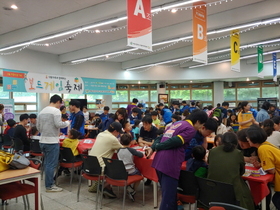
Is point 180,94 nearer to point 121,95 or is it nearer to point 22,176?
point 121,95

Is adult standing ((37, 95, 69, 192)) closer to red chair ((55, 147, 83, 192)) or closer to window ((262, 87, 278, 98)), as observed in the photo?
red chair ((55, 147, 83, 192))

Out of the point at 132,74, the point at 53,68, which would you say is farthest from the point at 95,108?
the point at 53,68

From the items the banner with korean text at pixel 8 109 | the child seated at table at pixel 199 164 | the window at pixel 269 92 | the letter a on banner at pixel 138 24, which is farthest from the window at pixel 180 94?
the child seated at table at pixel 199 164

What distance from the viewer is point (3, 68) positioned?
891cm

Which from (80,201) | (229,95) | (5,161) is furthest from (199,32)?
(229,95)

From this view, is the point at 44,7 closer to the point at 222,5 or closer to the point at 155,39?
the point at 155,39

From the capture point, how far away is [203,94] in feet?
51.9

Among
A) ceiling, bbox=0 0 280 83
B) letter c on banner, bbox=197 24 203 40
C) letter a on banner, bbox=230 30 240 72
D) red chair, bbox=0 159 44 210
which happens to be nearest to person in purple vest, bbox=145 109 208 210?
red chair, bbox=0 159 44 210

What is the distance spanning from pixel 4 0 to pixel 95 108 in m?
8.82

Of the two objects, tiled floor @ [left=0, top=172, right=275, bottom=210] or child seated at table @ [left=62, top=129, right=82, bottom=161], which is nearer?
tiled floor @ [left=0, top=172, right=275, bottom=210]

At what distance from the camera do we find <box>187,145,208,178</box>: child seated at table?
271 cm

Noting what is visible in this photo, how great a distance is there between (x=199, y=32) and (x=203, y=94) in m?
10.5

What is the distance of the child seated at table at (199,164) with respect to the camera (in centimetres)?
271

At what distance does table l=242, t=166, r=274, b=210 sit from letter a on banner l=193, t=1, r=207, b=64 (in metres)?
3.69
